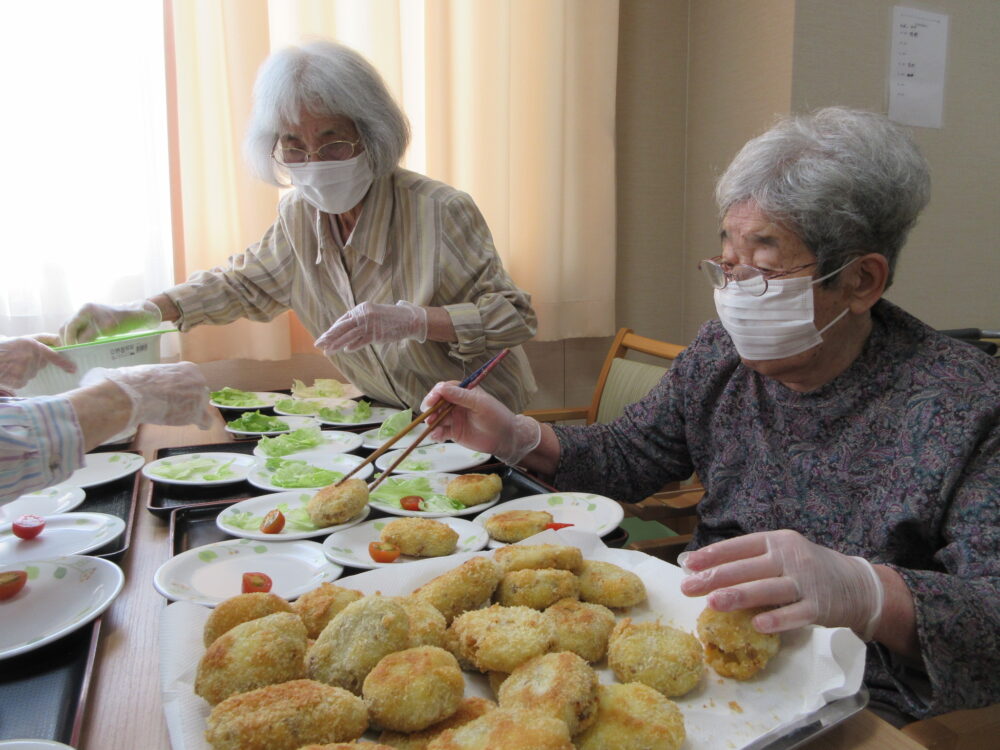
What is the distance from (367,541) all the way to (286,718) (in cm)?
56

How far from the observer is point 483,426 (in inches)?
66.2

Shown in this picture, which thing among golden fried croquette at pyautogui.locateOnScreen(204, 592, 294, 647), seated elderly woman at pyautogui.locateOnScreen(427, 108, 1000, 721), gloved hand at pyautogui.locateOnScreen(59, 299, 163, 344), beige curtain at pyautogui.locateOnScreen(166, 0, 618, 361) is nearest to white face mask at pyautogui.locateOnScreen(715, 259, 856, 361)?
seated elderly woman at pyautogui.locateOnScreen(427, 108, 1000, 721)

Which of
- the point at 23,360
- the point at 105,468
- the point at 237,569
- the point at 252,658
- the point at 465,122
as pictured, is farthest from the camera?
the point at 465,122

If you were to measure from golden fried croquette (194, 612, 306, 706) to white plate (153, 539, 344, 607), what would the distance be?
21 centimetres

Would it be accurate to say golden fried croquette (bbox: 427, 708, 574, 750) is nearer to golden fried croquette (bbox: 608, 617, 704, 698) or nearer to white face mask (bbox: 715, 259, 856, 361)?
golden fried croquette (bbox: 608, 617, 704, 698)

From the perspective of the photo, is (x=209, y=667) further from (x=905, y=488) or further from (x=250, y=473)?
(x=905, y=488)

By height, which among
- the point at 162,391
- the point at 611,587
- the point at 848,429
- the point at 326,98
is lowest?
the point at 611,587

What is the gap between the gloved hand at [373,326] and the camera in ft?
6.79

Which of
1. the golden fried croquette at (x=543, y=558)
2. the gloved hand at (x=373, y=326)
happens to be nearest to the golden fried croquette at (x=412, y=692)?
the golden fried croquette at (x=543, y=558)

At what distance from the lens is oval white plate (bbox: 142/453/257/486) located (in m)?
1.55

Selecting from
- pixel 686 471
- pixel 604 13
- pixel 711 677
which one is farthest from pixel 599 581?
pixel 604 13

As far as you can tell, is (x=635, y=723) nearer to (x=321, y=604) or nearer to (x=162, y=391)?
(x=321, y=604)

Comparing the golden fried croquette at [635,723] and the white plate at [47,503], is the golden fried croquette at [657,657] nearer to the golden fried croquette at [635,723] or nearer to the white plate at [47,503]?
the golden fried croquette at [635,723]

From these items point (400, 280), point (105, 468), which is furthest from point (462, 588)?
point (400, 280)
